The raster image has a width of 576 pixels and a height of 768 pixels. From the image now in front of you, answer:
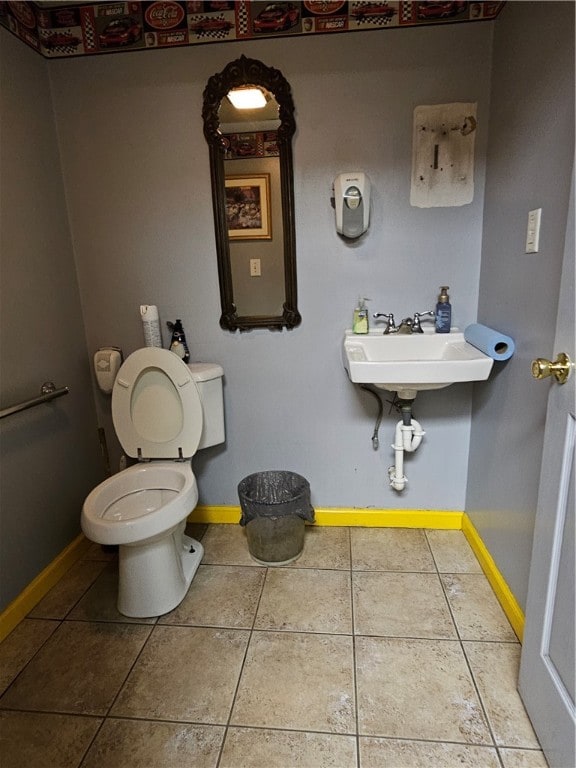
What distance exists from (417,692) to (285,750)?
0.40 meters

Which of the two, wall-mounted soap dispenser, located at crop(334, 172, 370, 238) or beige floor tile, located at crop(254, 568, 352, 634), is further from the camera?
wall-mounted soap dispenser, located at crop(334, 172, 370, 238)

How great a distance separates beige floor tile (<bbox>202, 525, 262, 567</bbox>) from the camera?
5.82ft

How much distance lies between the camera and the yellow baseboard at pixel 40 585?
1.45 metres

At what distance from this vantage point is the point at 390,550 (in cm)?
180

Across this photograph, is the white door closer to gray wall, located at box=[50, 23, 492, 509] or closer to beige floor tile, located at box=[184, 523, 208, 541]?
gray wall, located at box=[50, 23, 492, 509]

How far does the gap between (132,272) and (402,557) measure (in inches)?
66.2

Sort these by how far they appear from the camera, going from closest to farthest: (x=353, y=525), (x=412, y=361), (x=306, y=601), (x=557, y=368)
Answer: (x=557, y=368), (x=412, y=361), (x=306, y=601), (x=353, y=525)

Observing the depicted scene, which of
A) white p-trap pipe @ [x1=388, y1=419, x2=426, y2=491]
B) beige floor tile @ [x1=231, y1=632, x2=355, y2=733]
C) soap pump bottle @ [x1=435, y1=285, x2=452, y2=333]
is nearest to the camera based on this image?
beige floor tile @ [x1=231, y1=632, x2=355, y2=733]

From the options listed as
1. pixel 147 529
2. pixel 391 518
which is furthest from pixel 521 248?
pixel 147 529

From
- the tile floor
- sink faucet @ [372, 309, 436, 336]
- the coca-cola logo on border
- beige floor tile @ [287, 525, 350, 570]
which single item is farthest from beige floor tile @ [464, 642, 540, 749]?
the coca-cola logo on border

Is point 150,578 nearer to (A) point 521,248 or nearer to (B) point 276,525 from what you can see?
(B) point 276,525

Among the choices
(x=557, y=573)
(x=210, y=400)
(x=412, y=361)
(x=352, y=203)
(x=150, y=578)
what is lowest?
(x=150, y=578)

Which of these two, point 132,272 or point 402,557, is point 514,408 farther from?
point 132,272

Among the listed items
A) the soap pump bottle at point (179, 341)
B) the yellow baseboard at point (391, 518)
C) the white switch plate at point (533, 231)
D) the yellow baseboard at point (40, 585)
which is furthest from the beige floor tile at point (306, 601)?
the white switch plate at point (533, 231)
